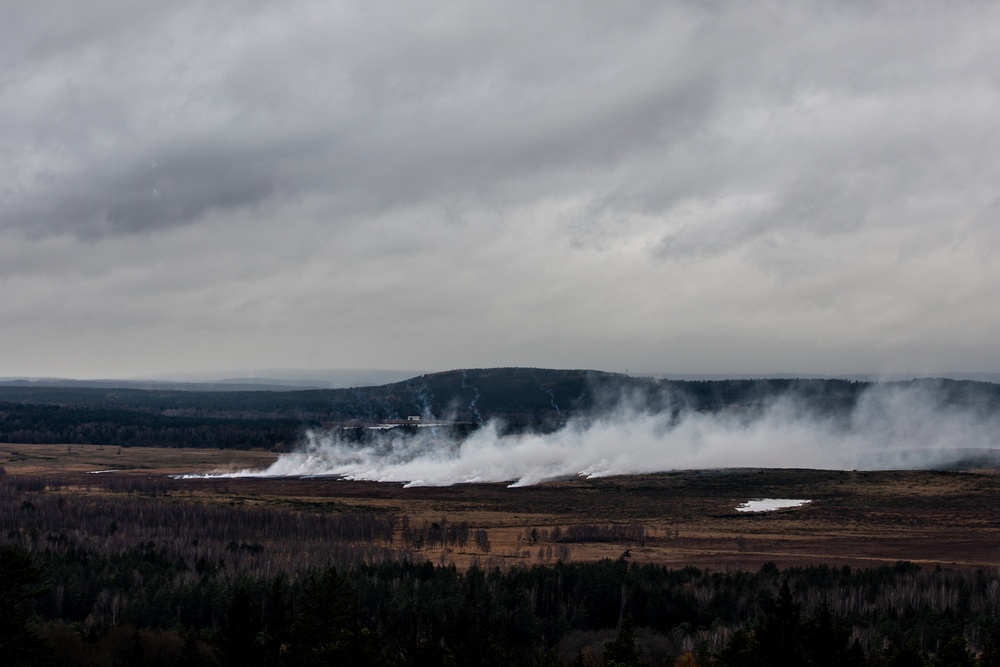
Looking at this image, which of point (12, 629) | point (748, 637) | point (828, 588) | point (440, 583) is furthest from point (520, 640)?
point (12, 629)

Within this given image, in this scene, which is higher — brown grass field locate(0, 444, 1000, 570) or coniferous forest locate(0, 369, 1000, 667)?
coniferous forest locate(0, 369, 1000, 667)

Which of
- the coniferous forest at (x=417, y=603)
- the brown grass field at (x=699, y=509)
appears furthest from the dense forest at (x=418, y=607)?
the brown grass field at (x=699, y=509)

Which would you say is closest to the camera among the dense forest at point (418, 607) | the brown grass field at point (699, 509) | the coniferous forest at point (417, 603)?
the dense forest at point (418, 607)

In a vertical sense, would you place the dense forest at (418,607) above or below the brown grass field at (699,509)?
above

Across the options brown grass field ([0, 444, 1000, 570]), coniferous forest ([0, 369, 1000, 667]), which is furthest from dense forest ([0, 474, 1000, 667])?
brown grass field ([0, 444, 1000, 570])

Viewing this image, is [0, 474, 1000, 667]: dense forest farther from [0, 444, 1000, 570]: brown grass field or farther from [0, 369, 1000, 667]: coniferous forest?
[0, 444, 1000, 570]: brown grass field

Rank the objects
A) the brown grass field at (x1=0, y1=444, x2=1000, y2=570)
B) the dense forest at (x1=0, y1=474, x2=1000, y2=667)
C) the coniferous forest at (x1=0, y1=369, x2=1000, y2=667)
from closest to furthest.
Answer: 1. the dense forest at (x1=0, y1=474, x2=1000, y2=667)
2. the coniferous forest at (x1=0, y1=369, x2=1000, y2=667)
3. the brown grass field at (x1=0, y1=444, x2=1000, y2=570)

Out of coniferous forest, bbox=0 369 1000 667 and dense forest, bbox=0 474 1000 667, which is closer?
dense forest, bbox=0 474 1000 667

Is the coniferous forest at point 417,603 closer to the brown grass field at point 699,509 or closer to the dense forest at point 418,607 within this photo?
the dense forest at point 418,607
